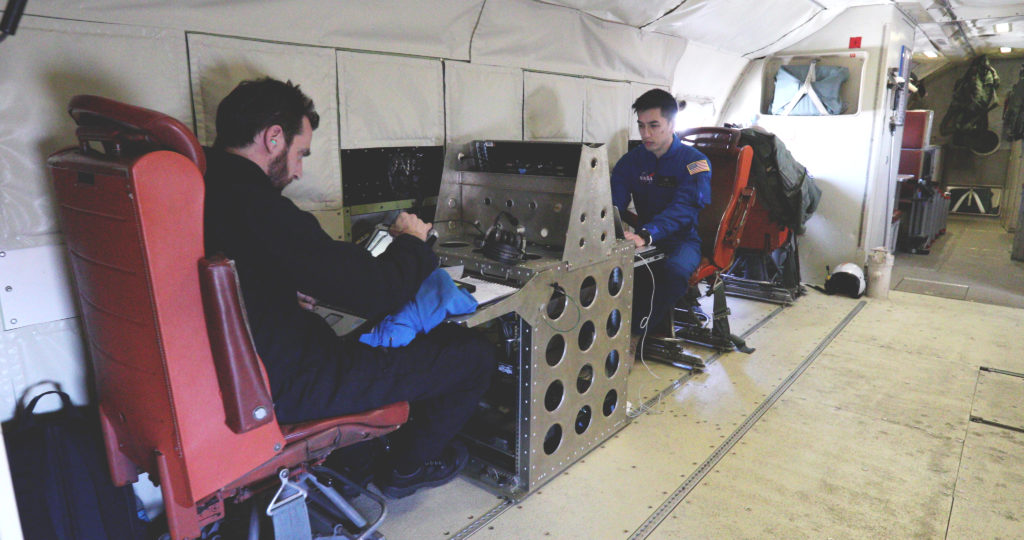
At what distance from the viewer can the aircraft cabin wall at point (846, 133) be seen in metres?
5.30

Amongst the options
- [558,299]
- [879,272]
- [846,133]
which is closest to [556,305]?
[558,299]

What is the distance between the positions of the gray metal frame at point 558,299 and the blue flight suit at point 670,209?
0.64 m

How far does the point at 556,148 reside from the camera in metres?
2.68

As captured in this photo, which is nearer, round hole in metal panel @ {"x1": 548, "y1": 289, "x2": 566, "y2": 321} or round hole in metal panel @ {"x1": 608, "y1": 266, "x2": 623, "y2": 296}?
round hole in metal panel @ {"x1": 548, "y1": 289, "x2": 566, "y2": 321}

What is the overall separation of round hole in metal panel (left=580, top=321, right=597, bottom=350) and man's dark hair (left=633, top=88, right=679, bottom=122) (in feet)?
4.79

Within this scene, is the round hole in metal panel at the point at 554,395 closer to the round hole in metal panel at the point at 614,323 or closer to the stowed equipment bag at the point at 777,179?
the round hole in metal panel at the point at 614,323

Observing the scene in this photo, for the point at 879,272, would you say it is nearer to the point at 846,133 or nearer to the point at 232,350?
the point at 846,133

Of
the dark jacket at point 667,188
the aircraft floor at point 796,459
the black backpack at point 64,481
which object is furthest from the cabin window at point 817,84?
the black backpack at point 64,481

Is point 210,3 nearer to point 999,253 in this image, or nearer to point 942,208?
point 999,253

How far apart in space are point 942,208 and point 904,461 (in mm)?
6838

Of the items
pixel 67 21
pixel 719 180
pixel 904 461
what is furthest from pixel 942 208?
pixel 67 21

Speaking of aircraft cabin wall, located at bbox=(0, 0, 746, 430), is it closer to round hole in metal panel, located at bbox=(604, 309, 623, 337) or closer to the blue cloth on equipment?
the blue cloth on equipment

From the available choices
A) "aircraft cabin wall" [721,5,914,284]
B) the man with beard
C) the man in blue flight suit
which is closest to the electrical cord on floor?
the man in blue flight suit

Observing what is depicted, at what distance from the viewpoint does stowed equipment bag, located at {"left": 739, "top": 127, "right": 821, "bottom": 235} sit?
4.70 metres
